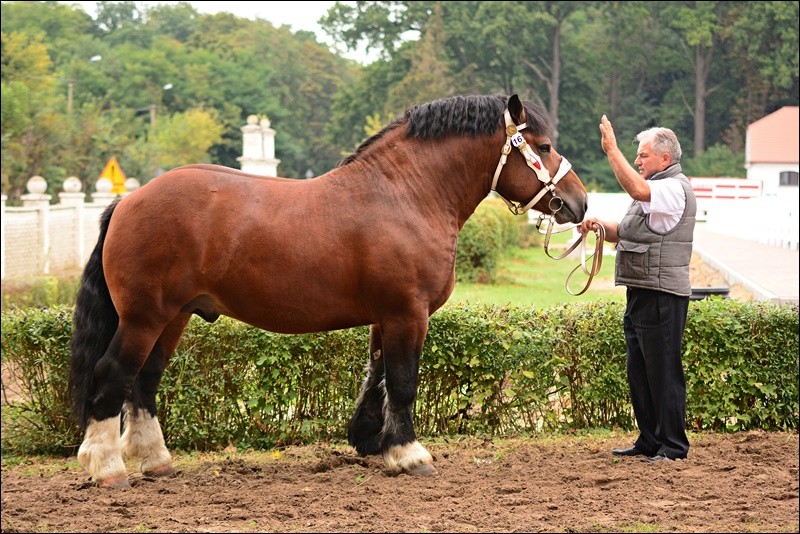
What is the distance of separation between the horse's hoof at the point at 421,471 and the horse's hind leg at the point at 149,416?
Result: 1.58m

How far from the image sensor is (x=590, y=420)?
7766 millimetres

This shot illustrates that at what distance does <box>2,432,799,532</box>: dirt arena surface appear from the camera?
5.04m

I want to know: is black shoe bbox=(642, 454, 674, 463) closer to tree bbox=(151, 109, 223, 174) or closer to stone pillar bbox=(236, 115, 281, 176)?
stone pillar bbox=(236, 115, 281, 176)

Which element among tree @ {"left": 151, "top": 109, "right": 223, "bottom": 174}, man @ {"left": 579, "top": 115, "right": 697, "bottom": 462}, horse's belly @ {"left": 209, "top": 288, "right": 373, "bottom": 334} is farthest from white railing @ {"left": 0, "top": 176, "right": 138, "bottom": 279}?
tree @ {"left": 151, "top": 109, "right": 223, "bottom": 174}

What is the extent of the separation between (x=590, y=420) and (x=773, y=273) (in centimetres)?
1140

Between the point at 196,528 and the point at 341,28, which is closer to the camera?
the point at 196,528

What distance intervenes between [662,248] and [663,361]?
754 mm

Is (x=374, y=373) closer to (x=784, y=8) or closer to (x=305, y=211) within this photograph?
(x=305, y=211)

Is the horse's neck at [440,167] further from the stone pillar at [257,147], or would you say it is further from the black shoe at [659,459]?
the stone pillar at [257,147]

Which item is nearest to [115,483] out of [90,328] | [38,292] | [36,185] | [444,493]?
[90,328]

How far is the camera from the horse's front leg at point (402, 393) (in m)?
6.04

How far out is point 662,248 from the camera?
6.41 meters

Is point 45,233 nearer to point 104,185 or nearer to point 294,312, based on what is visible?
point 104,185

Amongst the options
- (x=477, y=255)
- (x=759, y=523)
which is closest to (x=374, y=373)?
(x=759, y=523)
